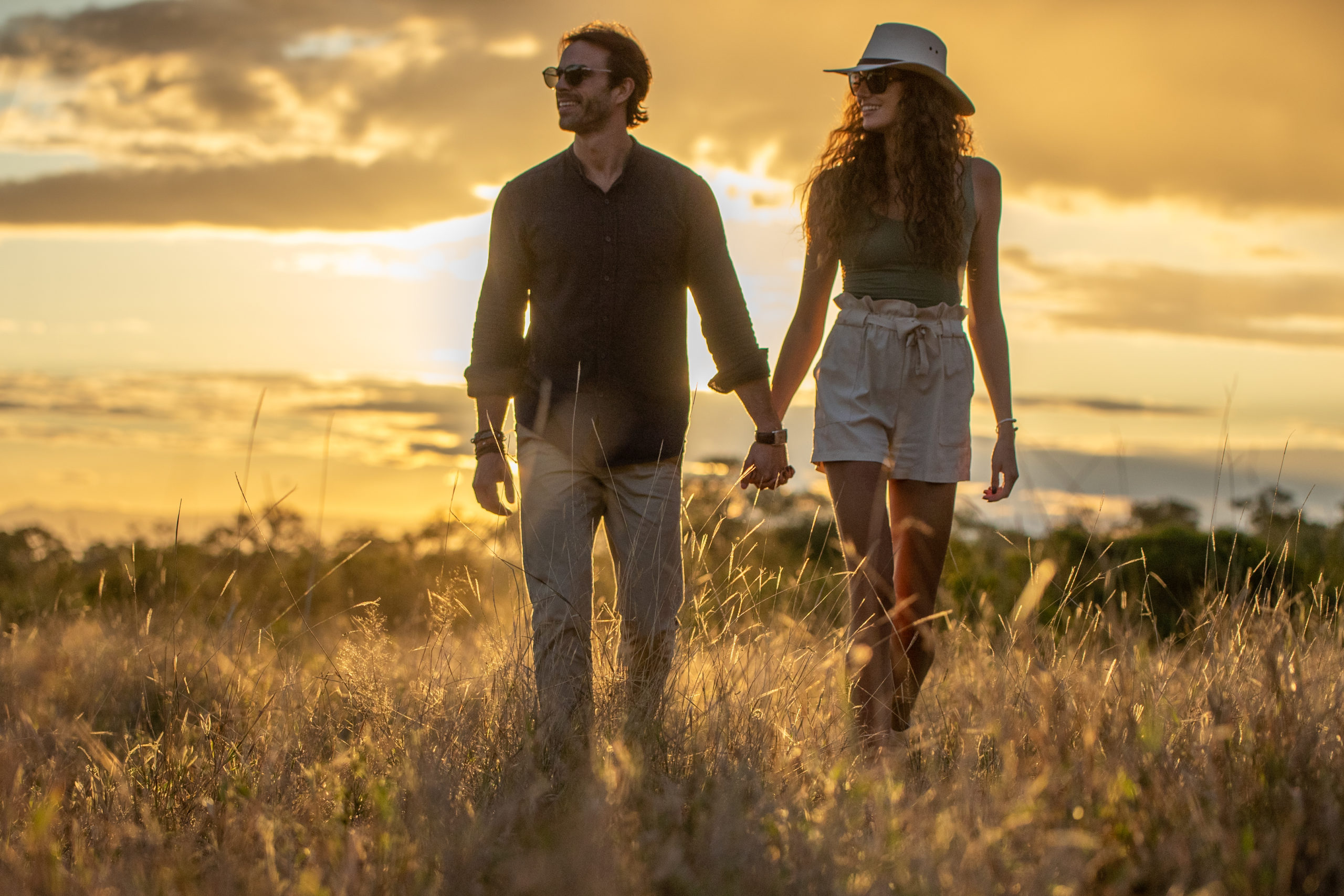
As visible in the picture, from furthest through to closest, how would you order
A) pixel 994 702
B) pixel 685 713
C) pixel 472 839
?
pixel 994 702 < pixel 685 713 < pixel 472 839

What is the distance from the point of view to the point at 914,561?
155 inches

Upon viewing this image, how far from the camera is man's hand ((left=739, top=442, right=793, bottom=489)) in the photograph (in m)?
3.95

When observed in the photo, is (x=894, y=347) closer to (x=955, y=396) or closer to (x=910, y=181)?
(x=955, y=396)

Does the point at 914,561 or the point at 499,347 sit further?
the point at 499,347

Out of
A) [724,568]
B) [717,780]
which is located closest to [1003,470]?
[717,780]

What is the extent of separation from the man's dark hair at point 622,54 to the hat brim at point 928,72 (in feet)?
2.17

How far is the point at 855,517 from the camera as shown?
3766 mm

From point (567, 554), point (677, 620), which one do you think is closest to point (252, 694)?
point (567, 554)

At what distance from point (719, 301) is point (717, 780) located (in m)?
1.75

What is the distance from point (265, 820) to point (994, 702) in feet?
7.41

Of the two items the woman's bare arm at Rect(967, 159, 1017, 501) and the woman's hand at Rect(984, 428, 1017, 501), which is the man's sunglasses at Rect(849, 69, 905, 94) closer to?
the woman's bare arm at Rect(967, 159, 1017, 501)

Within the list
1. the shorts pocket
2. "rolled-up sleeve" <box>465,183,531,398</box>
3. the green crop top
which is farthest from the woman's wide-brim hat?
"rolled-up sleeve" <box>465,183,531,398</box>

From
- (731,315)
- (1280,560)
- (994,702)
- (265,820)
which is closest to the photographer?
(265,820)

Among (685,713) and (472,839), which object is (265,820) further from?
(685,713)
